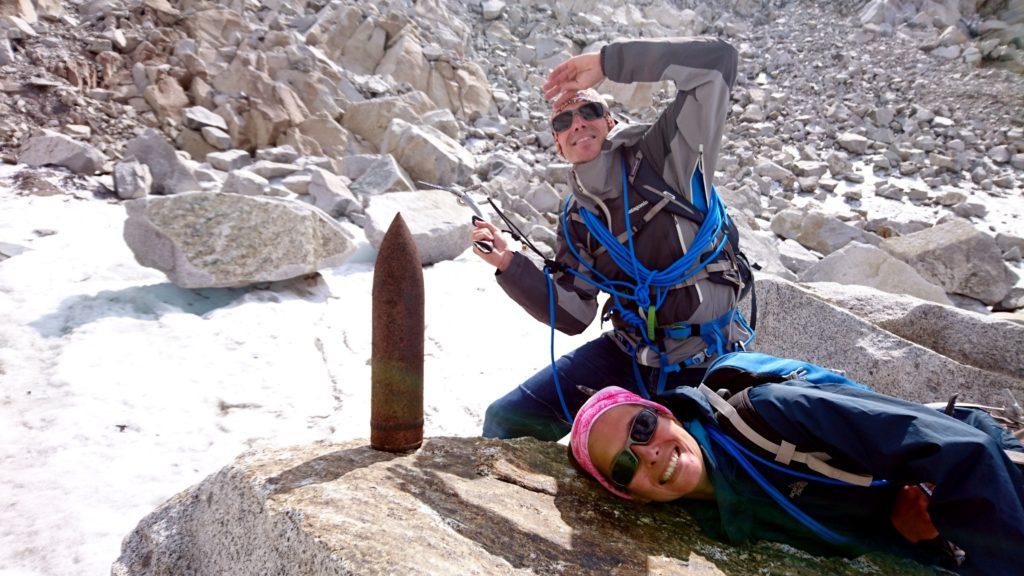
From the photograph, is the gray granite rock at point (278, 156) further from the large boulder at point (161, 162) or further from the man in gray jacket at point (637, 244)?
the man in gray jacket at point (637, 244)

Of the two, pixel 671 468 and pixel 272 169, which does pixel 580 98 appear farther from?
pixel 272 169

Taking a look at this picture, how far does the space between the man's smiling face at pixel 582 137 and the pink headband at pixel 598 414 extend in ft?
4.64

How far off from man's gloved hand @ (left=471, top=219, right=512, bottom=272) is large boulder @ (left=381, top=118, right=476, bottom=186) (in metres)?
7.75

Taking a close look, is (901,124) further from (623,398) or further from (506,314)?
(623,398)

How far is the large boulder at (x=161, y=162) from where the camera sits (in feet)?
27.7

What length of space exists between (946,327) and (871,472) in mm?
2858

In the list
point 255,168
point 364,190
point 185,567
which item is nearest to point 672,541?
point 185,567

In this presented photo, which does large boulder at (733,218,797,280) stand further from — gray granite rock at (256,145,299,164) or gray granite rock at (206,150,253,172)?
gray granite rock at (206,150,253,172)

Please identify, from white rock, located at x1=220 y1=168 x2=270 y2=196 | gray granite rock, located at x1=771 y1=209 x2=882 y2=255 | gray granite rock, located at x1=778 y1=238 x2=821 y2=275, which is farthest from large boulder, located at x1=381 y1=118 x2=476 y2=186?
gray granite rock, located at x1=771 y1=209 x2=882 y2=255

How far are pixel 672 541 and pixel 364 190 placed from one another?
7.98 metres

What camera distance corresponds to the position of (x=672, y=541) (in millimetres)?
2010

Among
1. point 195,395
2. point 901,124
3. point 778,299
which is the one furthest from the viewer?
point 901,124

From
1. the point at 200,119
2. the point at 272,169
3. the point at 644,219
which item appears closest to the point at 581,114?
the point at 644,219

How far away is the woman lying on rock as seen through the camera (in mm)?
1901
